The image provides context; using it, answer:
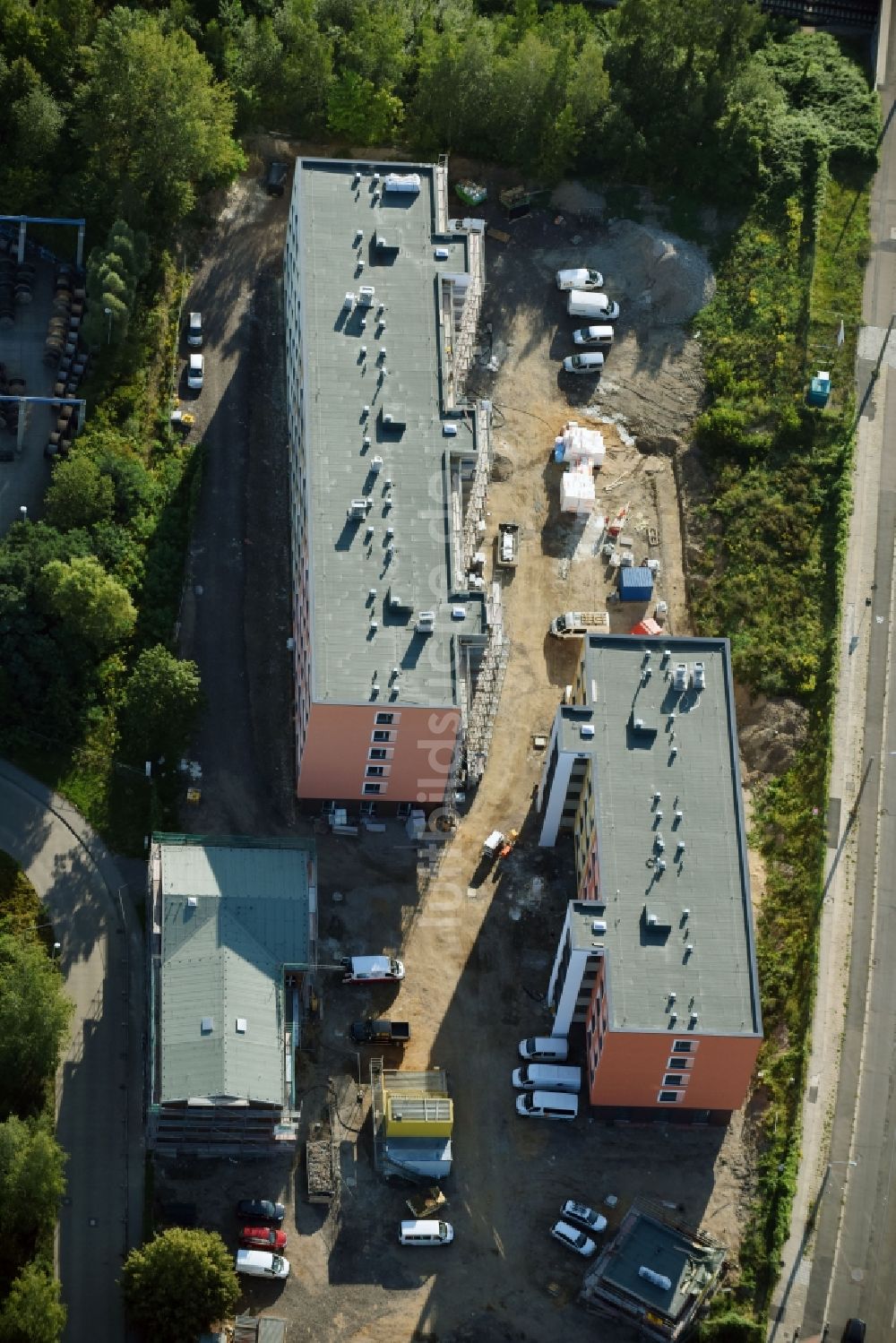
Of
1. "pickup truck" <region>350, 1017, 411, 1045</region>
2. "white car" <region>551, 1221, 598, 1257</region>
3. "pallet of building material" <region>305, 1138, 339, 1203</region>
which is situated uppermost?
"pickup truck" <region>350, 1017, 411, 1045</region>

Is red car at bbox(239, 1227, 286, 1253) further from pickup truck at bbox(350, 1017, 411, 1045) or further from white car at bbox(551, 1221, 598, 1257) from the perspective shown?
white car at bbox(551, 1221, 598, 1257)

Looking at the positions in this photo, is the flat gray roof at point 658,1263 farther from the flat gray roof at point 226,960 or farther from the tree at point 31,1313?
the tree at point 31,1313

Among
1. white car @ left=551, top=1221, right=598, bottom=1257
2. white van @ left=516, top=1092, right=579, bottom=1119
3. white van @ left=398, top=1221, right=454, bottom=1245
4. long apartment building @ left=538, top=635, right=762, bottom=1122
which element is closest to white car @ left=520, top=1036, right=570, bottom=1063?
long apartment building @ left=538, top=635, right=762, bottom=1122

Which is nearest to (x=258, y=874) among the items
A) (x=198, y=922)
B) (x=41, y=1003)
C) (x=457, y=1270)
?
(x=198, y=922)

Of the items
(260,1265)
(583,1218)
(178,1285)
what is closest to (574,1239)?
(583,1218)

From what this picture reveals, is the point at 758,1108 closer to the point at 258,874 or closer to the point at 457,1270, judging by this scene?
the point at 457,1270

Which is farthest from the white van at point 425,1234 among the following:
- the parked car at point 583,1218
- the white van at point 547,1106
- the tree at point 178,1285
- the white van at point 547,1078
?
the tree at point 178,1285
